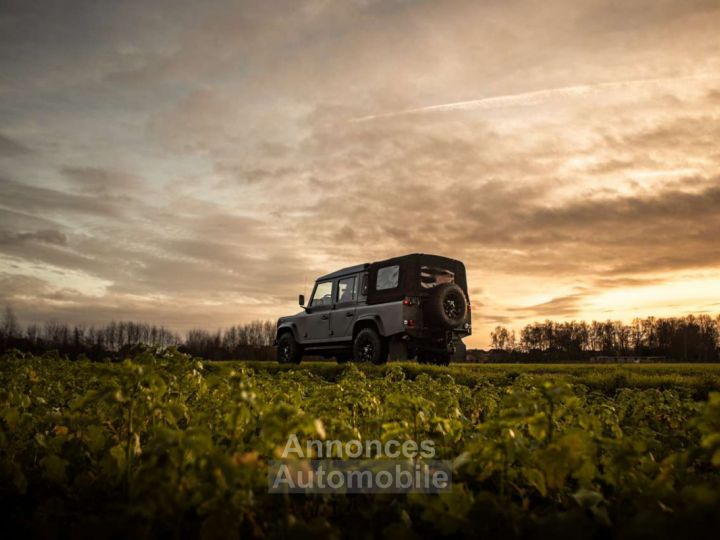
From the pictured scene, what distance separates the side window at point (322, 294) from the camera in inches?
567

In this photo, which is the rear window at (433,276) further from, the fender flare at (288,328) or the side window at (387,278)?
the fender flare at (288,328)

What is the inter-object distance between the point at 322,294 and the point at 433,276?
3.59m

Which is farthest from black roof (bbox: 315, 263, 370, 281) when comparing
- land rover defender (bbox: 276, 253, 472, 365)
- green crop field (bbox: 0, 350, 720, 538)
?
green crop field (bbox: 0, 350, 720, 538)

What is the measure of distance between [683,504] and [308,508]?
1.46 m

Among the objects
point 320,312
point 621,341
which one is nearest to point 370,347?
point 320,312

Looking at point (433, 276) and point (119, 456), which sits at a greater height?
point (433, 276)

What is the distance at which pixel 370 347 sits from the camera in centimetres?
1256

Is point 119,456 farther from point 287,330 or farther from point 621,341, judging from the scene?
point 621,341

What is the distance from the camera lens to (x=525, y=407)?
2393 mm

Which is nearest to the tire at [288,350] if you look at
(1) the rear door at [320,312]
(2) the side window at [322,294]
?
(1) the rear door at [320,312]

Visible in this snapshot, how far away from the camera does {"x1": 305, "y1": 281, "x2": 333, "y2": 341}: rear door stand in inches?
558

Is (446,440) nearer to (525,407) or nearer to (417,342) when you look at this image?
(525,407)

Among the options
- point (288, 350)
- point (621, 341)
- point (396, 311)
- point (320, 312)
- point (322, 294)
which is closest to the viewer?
point (396, 311)

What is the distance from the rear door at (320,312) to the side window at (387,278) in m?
1.94
